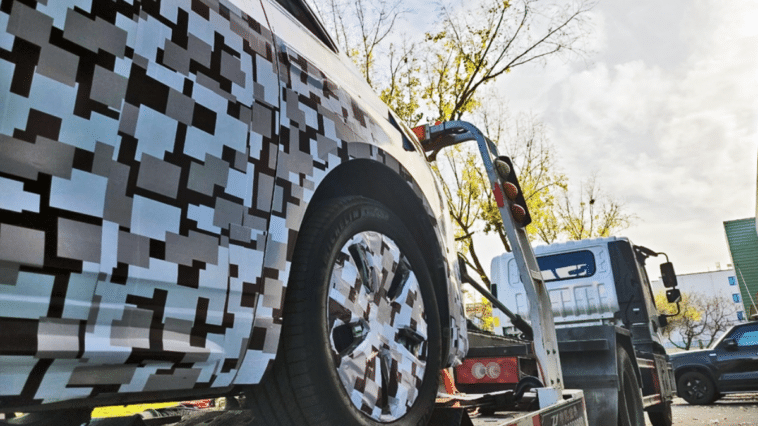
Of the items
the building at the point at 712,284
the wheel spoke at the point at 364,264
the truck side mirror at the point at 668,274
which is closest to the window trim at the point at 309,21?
the wheel spoke at the point at 364,264

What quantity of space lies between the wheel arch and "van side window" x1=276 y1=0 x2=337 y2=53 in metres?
0.51

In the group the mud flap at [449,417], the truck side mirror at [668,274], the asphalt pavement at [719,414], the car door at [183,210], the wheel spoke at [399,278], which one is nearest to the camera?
the car door at [183,210]

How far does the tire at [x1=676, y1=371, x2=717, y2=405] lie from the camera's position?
11.6 m

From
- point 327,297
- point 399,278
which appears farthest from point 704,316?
point 327,297

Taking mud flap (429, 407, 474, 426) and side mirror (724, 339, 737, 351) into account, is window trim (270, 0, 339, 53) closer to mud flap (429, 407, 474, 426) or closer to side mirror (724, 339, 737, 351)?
mud flap (429, 407, 474, 426)

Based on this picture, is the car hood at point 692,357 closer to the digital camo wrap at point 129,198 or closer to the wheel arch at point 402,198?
the wheel arch at point 402,198

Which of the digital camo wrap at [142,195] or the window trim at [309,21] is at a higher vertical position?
the window trim at [309,21]

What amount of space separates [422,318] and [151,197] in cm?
123

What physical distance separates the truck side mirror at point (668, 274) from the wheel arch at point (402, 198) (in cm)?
563

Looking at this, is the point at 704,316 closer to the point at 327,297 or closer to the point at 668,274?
the point at 668,274

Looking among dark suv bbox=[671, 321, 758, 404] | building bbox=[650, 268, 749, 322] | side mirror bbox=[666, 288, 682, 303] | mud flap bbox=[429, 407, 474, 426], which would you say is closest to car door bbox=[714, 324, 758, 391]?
dark suv bbox=[671, 321, 758, 404]

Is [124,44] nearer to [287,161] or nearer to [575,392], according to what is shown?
[287,161]

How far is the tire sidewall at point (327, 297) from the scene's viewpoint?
170 cm

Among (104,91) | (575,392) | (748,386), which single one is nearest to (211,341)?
(104,91)
